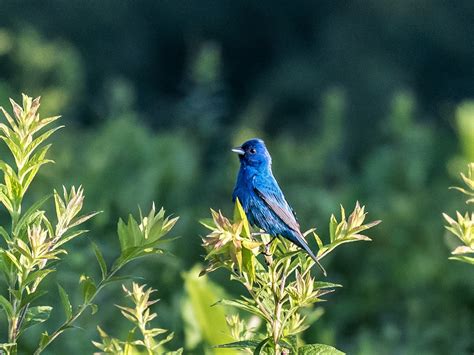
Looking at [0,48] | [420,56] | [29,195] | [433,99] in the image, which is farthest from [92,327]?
[420,56]

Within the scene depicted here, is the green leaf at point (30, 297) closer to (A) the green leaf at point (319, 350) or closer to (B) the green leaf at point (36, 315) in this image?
(B) the green leaf at point (36, 315)

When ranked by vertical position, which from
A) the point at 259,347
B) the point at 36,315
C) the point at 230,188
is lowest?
the point at 259,347

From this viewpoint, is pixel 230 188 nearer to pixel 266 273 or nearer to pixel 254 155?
pixel 254 155

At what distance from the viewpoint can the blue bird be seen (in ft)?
7.27

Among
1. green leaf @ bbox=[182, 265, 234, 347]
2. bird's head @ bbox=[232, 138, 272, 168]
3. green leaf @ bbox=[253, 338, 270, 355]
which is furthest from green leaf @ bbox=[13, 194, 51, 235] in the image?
green leaf @ bbox=[182, 265, 234, 347]

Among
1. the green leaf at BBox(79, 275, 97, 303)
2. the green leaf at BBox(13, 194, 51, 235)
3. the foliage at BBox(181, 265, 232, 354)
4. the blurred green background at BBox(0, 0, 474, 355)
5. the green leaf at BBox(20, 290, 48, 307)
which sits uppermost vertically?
the blurred green background at BBox(0, 0, 474, 355)

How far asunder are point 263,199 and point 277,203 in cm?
6

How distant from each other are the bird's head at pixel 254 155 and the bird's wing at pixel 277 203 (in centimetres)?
13

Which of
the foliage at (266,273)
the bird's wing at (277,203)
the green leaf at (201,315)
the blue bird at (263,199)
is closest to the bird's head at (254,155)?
the blue bird at (263,199)

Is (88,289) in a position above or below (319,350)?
above

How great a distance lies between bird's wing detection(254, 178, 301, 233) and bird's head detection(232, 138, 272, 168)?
0.13 meters

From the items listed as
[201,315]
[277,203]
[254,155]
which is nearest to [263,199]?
[277,203]

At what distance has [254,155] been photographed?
2744mm

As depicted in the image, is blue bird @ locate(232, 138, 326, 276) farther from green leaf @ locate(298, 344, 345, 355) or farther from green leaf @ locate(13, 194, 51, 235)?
green leaf @ locate(13, 194, 51, 235)
